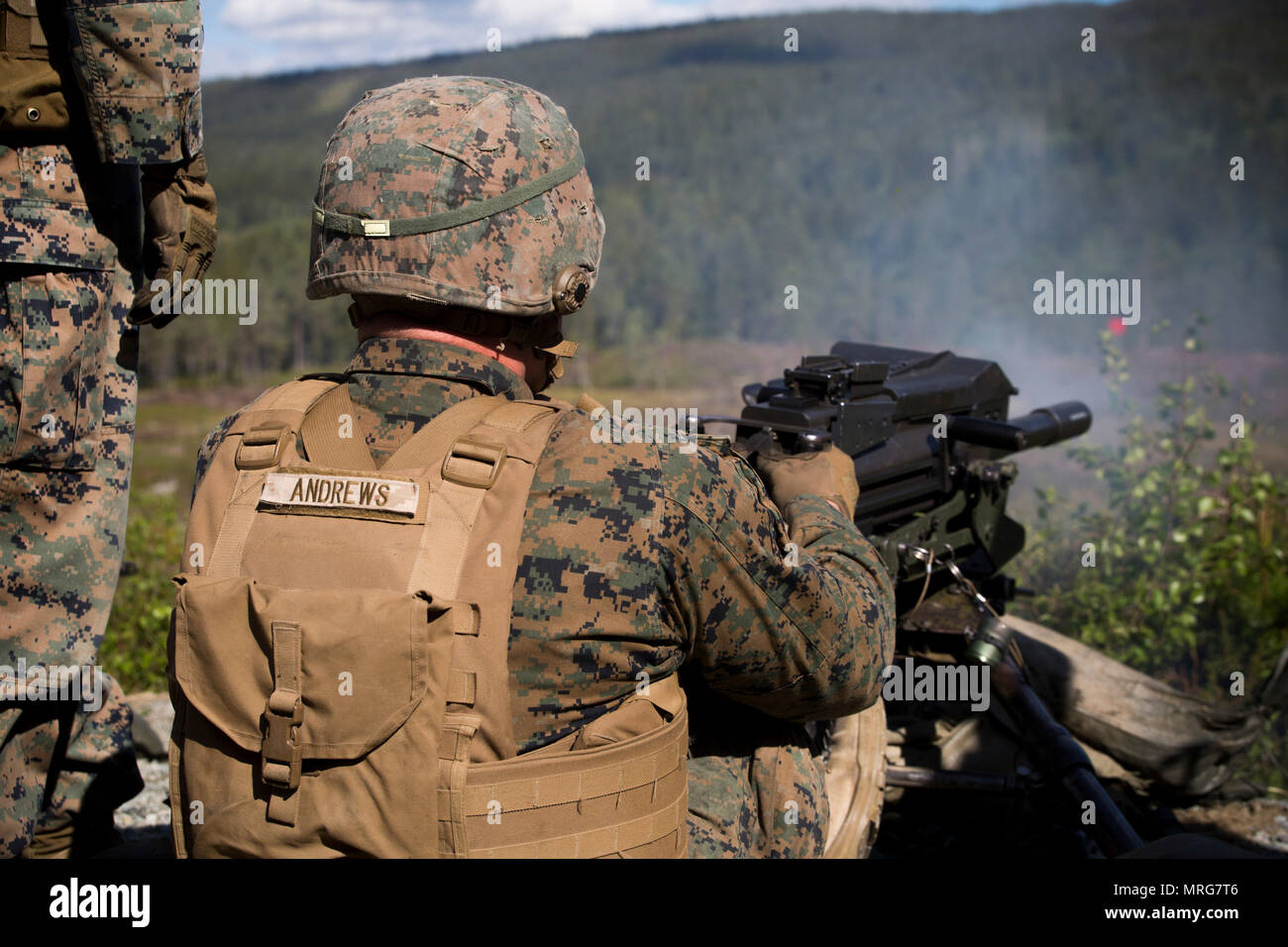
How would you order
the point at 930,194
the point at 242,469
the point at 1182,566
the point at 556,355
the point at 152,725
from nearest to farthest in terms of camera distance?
the point at 242,469, the point at 556,355, the point at 152,725, the point at 1182,566, the point at 930,194

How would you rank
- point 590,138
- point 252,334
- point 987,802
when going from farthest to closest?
point 590,138
point 252,334
point 987,802

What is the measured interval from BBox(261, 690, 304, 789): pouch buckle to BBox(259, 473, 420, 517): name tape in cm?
31

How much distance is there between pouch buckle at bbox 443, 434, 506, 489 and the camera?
1.80m

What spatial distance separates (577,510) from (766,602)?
38cm

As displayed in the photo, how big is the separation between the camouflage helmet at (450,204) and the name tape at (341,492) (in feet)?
1.38

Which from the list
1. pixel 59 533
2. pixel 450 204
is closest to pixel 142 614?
pixel 59 533

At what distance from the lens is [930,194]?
12.2 m

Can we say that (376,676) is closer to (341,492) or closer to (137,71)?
(341,492)

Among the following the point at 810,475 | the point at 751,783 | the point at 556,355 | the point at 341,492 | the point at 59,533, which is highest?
the point at 556,355

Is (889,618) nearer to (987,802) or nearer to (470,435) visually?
(470,435)

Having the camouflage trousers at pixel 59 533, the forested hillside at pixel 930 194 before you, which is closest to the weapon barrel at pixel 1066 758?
→ the camouflage trousers at pixel 59 533

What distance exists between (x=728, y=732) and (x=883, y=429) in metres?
1.24
